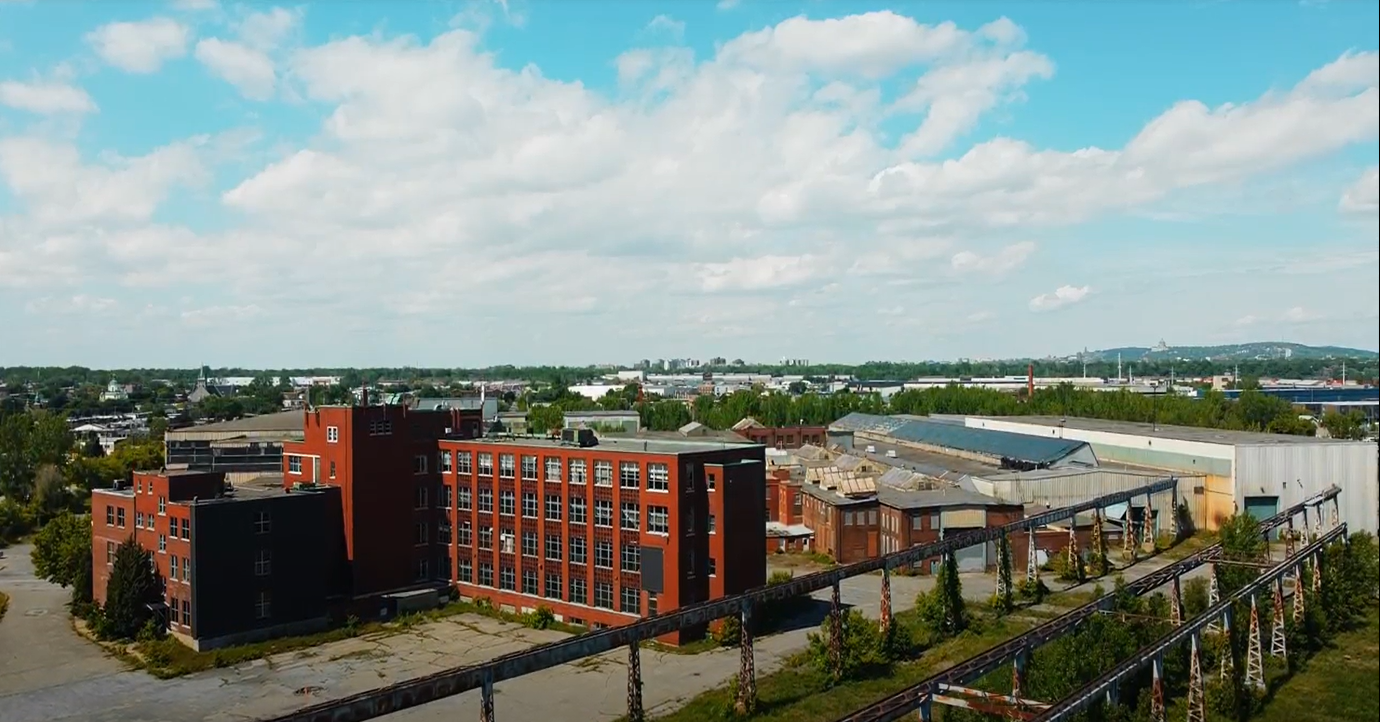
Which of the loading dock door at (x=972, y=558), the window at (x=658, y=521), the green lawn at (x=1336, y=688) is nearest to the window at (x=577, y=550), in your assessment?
the window at (x=658, y=521)

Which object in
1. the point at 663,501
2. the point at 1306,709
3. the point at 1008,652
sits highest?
the point at 663,501

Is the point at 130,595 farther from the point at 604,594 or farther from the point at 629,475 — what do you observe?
the point at 629,475

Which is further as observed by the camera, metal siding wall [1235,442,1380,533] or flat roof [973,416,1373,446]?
flat roof [973,416,1373,446]

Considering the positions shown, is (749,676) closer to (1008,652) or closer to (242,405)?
(1008,652)

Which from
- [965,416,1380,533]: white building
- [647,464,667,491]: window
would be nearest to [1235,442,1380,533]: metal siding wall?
[965,416,1380,533]: white building

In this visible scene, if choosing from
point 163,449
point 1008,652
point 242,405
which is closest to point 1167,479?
point 1008,652

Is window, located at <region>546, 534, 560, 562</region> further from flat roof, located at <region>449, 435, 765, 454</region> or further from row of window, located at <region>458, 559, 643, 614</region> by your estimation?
flat roof, located at <region>449, 435, 765, 454</region>
